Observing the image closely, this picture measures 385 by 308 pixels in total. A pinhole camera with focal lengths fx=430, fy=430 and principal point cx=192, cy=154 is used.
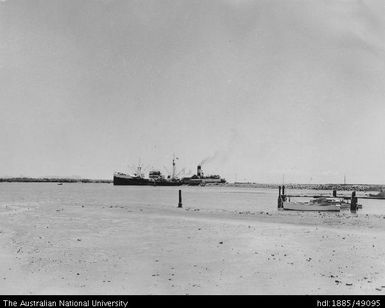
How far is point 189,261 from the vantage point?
1670 cm

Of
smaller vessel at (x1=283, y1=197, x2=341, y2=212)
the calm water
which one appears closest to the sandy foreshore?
smaller vessel at (x1=283, y1=197, x2=341, y2=212)

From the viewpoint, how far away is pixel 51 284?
13.0 meters

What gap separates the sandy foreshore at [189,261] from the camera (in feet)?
41.9

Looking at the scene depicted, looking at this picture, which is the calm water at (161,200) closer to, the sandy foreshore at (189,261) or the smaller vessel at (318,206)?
the smaller vessel at (318,206)

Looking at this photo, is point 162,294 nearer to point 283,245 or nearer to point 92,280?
point 92,280

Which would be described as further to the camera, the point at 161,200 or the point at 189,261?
the point at 161,200

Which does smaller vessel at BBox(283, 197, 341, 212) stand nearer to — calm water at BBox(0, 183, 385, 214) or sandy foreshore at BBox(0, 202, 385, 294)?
calm water at BBox(0, 183, 385, 214)

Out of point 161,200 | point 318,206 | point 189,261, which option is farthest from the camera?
point 161,200

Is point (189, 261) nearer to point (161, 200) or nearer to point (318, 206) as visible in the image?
point (318, 206)

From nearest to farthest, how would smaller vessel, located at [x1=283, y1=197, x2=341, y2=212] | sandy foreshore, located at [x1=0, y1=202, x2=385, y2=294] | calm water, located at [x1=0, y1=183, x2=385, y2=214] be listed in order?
sandy foreshore, located at [x1=0, y1=202, x2=385, y2=294], smaller vessel, located at [x1=283, y1=197, x2=341, y2=212], calm water, located at [x1=0, y1=183, x2=385, y2=214]

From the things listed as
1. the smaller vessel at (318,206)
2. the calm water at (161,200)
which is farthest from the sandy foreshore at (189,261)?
the calm water at (161,200)

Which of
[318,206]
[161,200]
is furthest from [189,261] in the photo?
[161,200]

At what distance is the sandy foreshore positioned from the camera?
12.8 m
